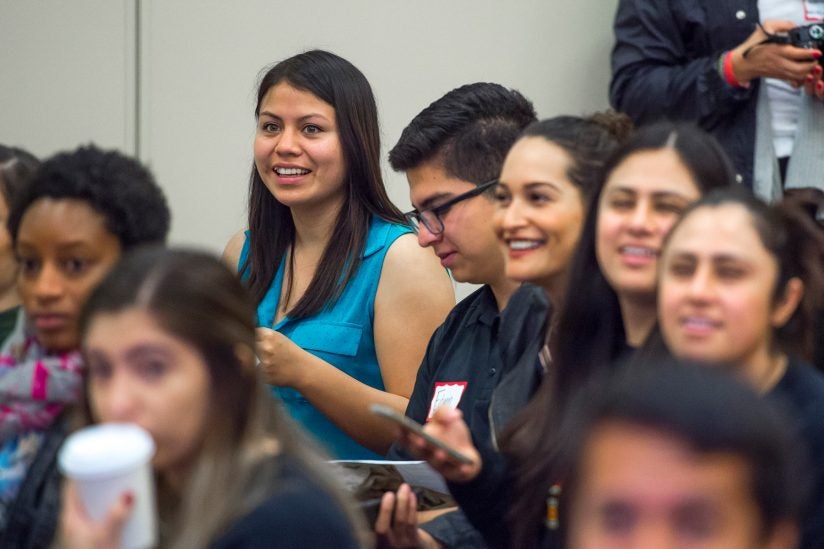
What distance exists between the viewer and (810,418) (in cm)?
194

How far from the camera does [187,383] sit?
170cm

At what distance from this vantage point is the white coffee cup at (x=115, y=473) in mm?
1466

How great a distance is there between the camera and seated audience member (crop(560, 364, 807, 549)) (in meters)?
1.21

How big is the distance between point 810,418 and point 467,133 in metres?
1.34

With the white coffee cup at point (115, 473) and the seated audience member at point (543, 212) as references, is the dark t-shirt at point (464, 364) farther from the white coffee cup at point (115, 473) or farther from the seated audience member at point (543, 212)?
the white coffee cup at point (115, 473)

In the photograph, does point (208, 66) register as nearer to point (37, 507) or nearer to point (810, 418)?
point (37, 507)

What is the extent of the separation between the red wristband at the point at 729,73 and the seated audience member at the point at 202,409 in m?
2.07

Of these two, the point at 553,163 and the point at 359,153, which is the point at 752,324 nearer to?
the point at 553,163

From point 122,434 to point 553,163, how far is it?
1.30 metres

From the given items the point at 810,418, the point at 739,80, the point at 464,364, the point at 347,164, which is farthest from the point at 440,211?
the point at 810,418

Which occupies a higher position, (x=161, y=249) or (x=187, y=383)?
(x=161, y=249)

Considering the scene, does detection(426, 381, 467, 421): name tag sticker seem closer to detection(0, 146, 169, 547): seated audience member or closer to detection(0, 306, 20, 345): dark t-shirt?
detection(0, 146, 169, 547): seated audience member

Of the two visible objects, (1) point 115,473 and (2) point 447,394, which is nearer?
(1) point 115,473

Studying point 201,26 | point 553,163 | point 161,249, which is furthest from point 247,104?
point 161,249
